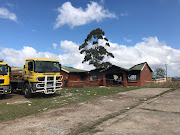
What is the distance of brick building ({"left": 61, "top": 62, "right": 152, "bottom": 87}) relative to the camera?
75.9 ft

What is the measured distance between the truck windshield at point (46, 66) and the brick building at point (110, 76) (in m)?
11.4

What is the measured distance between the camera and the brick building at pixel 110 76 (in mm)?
23125

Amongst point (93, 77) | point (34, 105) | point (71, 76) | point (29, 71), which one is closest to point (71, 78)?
point (71, 76)

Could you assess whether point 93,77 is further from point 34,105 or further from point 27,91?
point 34,105

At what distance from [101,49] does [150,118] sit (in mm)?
27889

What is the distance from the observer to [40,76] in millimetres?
10203

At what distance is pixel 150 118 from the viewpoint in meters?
5.44

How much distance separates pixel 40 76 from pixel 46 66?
0.93 metres

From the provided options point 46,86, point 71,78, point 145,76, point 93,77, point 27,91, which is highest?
point 145,76

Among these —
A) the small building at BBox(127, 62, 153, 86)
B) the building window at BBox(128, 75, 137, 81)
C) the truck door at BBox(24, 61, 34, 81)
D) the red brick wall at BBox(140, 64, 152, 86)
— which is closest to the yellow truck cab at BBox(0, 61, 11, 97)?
the truck door at BBox(24, 61, 34, 81)

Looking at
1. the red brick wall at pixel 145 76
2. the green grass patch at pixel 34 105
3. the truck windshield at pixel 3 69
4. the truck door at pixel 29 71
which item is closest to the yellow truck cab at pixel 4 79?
the truck windshield at pixel 3 69

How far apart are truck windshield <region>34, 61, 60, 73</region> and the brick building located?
1140cm

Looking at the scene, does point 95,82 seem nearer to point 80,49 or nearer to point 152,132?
point 80,49

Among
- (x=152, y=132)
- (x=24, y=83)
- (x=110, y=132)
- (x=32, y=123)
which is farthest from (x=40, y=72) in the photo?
(x=152, y=132)
